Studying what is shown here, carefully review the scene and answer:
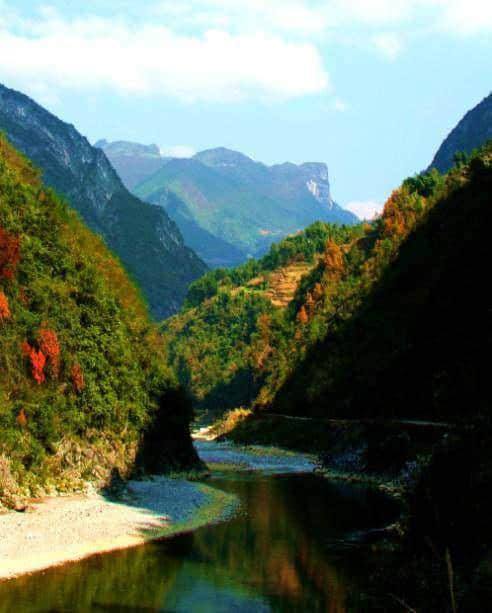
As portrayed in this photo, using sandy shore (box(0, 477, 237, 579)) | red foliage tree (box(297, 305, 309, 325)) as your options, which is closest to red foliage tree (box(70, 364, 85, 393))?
sandy shore (box(0, 477, 237, 579))

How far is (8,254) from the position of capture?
6375 centimetres

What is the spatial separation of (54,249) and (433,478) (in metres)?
42.1

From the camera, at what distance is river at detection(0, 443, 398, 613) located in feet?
109

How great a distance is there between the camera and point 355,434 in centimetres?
9169

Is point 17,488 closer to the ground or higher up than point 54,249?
closer to the ground

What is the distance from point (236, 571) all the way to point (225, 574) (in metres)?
0.80

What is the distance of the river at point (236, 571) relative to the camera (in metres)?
33.2

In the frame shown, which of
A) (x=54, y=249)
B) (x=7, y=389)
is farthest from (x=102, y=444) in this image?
(x=54, y=249)

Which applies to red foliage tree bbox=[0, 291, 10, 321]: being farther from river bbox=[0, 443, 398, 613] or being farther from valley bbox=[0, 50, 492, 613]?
river bbox=[0, 443, 398, 613]

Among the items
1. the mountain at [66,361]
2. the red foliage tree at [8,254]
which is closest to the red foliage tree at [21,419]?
the mountain at [66,361]

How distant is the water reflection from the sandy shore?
149cm

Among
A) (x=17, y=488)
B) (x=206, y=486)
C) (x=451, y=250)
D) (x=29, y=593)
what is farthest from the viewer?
(x=451, y=250)

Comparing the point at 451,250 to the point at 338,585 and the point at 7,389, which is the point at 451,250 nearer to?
the point at 7,389

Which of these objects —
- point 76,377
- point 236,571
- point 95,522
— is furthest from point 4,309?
point 236,571
